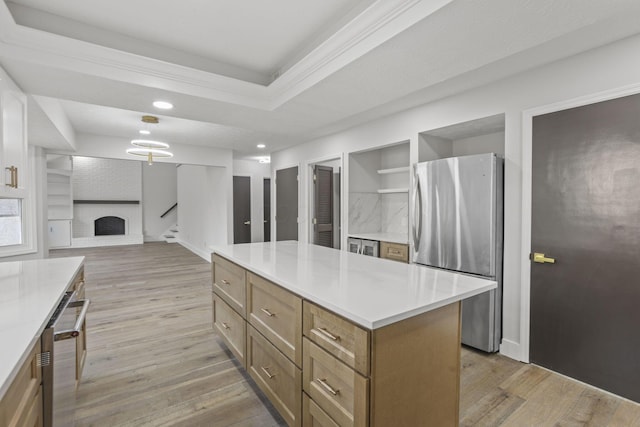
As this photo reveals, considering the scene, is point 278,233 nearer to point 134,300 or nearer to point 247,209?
point 247,209

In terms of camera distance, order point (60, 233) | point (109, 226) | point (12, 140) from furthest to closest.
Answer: point (109, 226) → point (60, 233) → point (12, 140)

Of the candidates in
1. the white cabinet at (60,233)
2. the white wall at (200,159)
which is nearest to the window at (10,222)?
the white wall at (200,159)

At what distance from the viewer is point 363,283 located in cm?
158

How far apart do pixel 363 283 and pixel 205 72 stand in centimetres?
220

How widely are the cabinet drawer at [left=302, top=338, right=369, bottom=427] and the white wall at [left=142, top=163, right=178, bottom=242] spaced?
11.1 metres

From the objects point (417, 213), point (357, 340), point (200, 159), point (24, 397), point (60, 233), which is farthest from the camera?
point (60, 233)

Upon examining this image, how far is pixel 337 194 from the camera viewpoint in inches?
220

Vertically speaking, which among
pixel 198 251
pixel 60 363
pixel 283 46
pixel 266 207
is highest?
pixel 283 46

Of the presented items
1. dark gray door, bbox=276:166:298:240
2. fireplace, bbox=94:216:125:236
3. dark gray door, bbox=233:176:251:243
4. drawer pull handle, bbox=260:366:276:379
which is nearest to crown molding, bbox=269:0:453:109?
drawer pull handle, bbox=260:366:276:379

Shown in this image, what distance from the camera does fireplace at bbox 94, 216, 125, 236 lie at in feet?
32.5

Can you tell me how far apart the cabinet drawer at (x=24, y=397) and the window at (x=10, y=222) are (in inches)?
168

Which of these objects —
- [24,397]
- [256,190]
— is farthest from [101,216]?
[24,397]

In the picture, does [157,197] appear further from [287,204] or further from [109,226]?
[287,204]

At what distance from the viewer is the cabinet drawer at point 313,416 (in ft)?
4.43
